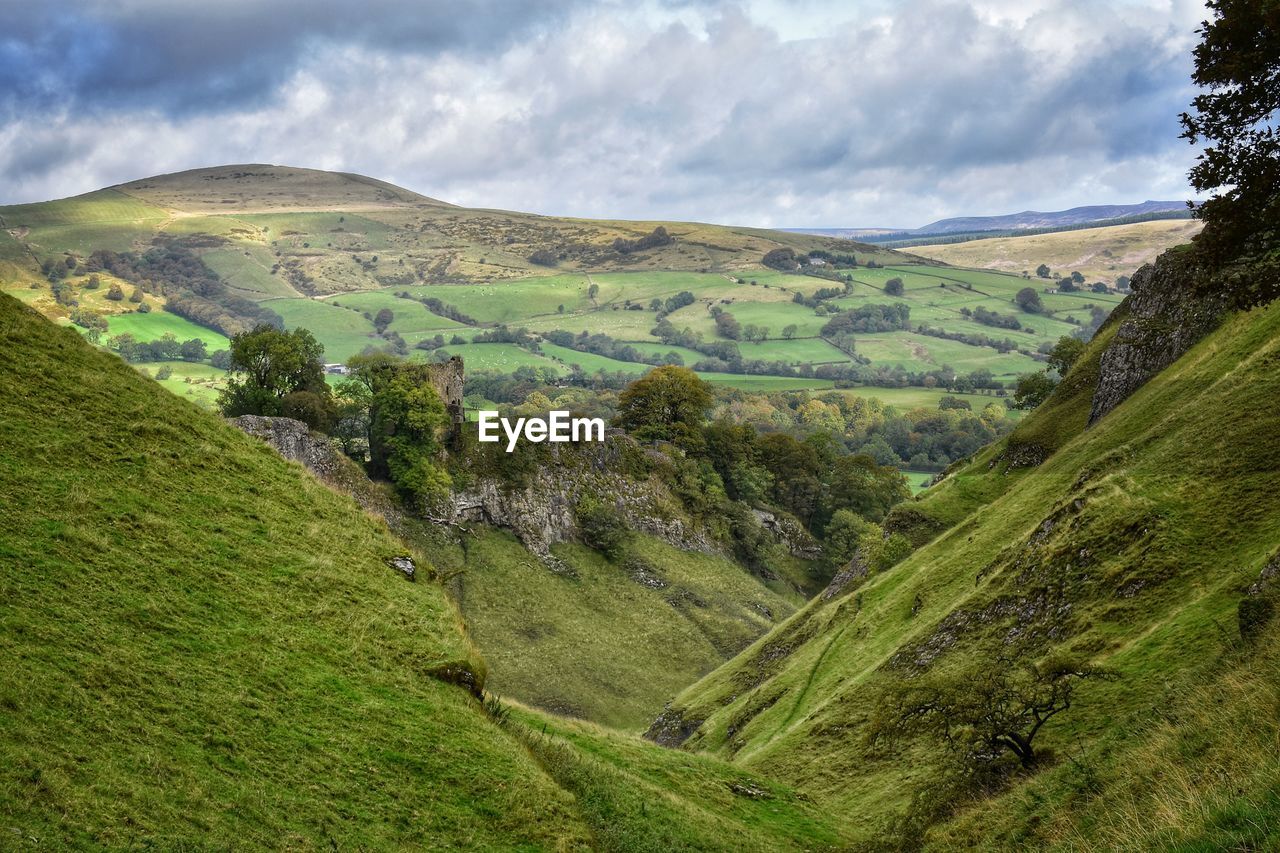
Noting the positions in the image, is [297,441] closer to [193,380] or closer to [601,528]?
[601,528]

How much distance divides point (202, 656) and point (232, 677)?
29.9 inches

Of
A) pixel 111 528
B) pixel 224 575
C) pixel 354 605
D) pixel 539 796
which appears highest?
pixel 111 528

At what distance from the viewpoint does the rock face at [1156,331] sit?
4650cm

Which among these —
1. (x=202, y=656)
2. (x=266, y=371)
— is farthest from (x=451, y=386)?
(x=202, y=656)

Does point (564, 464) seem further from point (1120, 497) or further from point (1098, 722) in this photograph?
point (1098, 722)

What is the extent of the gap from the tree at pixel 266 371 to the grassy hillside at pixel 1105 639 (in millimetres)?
54956

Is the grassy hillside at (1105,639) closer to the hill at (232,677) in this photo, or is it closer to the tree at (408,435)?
the hill at (232,677)

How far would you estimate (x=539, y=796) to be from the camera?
1942 cm

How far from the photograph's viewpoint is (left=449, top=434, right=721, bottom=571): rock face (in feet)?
282

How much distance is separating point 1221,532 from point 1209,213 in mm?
9202

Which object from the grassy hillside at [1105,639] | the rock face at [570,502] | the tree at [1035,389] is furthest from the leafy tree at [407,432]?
the tree at [1035,389]

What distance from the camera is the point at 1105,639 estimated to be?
985 inches

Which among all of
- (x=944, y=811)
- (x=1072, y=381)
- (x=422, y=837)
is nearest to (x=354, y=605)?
(x=422, y=837)

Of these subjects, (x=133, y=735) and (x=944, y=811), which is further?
(x=944, y=811)
